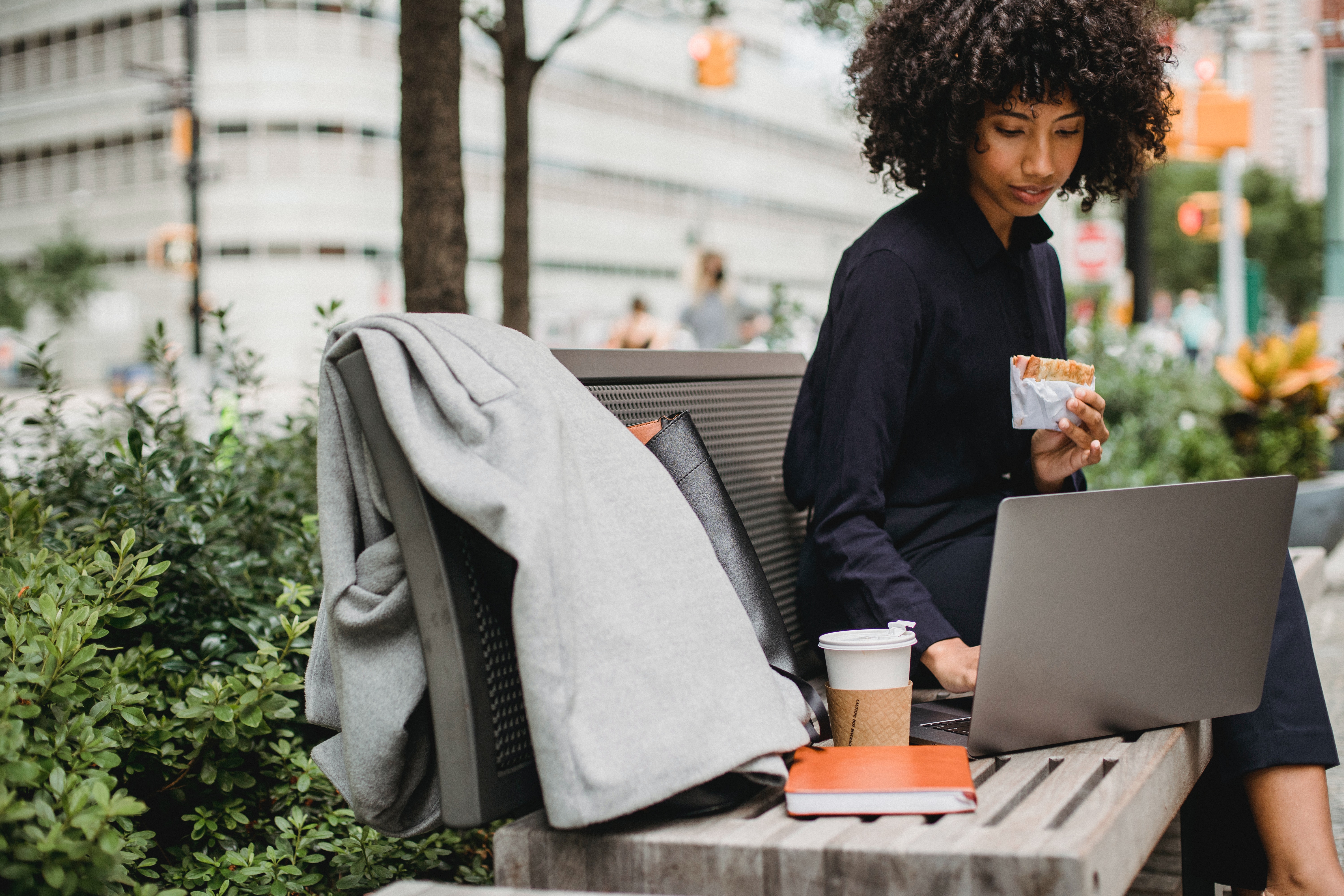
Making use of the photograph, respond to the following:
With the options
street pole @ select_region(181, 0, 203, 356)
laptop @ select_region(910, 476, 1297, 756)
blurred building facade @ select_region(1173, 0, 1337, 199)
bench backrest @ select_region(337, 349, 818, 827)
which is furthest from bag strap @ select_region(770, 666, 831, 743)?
street pole @ select_region(181, 0, 203, 356)

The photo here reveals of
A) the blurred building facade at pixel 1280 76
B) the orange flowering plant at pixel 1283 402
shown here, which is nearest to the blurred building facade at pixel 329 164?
the blurred building facade at pixel 1280 76

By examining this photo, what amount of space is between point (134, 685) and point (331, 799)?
0.53 m

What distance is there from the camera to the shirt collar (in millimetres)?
2383

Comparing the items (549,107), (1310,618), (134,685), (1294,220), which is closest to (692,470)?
(134,685)

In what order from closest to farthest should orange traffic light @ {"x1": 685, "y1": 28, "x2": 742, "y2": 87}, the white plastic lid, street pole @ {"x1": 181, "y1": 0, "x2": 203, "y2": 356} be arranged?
1. the white plastic lid
2. orange traffic light @ {"x1": 685, "y1": 28, "x2": 742, "y2": 87}
3. street pole @ {"x1": 181, "y1": 0, "x2": 203, "y2": 356}

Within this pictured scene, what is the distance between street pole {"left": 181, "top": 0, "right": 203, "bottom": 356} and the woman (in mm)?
17653

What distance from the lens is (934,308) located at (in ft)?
7.50

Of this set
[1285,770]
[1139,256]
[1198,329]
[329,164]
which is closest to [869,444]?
[1285,770]

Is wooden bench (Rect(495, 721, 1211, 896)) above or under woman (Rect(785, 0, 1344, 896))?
under

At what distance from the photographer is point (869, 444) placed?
215cm

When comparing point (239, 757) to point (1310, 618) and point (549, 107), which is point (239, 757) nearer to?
point (1310, 618)

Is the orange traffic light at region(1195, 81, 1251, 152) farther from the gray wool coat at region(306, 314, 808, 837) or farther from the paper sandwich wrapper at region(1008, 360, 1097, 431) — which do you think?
A: the gray wool coat at region(306, 314, 808, 837)

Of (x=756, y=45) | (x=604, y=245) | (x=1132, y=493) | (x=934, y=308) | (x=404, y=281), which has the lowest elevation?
(x=1132, y=493)

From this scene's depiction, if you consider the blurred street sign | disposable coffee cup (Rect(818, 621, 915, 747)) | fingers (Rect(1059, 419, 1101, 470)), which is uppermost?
the blurred street sign
